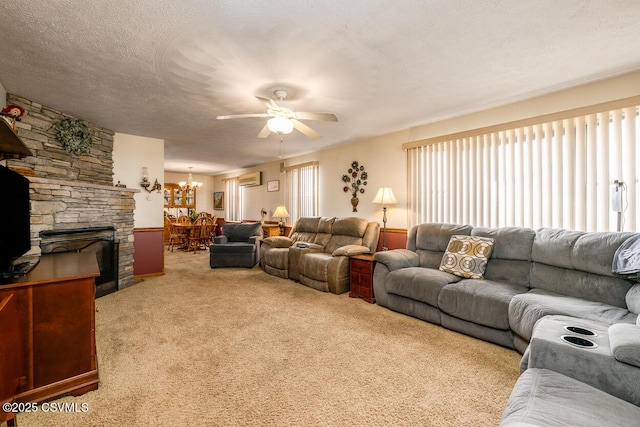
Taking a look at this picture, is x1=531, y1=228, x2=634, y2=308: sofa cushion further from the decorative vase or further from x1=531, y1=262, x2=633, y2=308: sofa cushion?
the decorative vase

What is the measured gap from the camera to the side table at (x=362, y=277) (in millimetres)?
3660

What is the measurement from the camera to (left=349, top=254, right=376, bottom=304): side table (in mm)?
3660

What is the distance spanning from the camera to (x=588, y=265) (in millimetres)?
2414

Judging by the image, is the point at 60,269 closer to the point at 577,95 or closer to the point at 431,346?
the point at 431,346

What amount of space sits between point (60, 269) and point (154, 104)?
2.10m

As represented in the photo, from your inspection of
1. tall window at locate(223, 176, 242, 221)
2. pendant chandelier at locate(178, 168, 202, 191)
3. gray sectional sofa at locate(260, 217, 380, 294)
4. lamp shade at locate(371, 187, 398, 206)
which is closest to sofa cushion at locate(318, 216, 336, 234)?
gray sectional sofa at locate(260, 217, 380, 294)

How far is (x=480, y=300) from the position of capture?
8.39 feet

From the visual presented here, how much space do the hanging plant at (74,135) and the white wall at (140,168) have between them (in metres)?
0.60

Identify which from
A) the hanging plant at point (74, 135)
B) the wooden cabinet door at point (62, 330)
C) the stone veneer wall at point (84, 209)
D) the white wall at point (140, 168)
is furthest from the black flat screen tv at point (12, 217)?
the white wall at point (140, 168)

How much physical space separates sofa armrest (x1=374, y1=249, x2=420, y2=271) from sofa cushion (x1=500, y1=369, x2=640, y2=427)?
2.11 m

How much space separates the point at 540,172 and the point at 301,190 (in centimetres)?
422

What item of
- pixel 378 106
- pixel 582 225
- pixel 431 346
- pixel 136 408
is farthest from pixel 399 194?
pixel 136 408

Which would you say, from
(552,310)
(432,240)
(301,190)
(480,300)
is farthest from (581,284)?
(301,190)

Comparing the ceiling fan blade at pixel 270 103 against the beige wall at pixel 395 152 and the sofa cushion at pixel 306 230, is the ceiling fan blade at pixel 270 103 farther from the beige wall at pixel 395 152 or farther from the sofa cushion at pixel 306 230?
the sofa cushion at pixel 306 230
